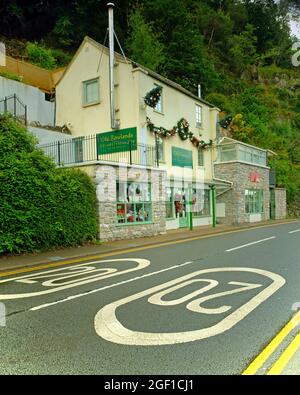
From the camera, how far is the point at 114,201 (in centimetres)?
1517

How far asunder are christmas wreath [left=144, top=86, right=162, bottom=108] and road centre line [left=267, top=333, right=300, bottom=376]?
53.1 ft

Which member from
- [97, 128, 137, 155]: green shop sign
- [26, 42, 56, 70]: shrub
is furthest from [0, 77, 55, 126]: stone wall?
[26, 42, 56, 70]: shrub

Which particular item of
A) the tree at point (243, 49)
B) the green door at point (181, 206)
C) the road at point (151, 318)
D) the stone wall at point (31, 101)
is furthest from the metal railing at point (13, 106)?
the tree at point (243, 49)

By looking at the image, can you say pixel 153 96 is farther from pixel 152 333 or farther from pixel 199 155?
pixel 152 333

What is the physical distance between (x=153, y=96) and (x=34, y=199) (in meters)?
9.85

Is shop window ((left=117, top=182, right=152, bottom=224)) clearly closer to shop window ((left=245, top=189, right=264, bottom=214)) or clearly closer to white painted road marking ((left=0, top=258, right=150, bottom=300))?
white painted road marking ((left=0, top=258, right=150, bottom=300))

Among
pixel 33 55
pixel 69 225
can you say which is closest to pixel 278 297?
pixel 69 225

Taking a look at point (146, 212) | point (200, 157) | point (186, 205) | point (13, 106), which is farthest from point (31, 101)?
point (200, 157)

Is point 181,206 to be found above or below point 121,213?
above

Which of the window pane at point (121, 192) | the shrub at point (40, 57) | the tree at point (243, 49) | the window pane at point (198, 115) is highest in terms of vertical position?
the tree at point (243, 49)

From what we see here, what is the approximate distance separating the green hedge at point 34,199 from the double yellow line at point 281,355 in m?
8.50

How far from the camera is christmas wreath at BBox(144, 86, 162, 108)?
18.8 meters

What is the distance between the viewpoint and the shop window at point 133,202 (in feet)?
51.9

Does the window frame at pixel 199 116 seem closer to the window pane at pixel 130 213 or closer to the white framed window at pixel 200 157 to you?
the white framed window at pixel 200 157
